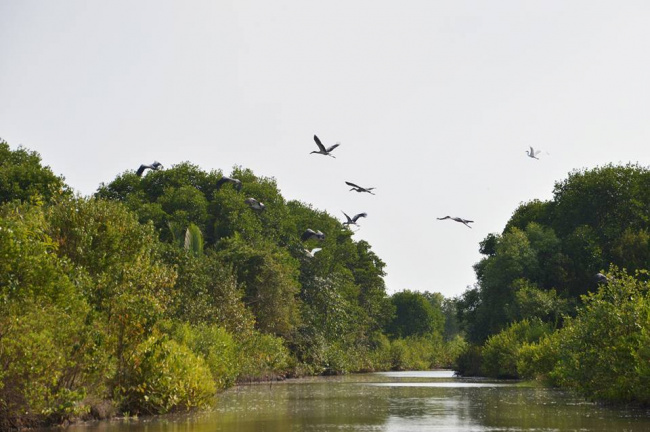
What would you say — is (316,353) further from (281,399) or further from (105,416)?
(105,416)

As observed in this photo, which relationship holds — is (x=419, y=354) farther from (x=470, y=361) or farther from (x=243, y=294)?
(x=243, y=294)

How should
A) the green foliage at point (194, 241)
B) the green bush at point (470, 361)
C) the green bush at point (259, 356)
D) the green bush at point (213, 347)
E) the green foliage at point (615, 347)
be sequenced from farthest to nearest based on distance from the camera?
1. the green bush at point (470, 361)
2. the green foliage at point (194, 241)
3. the green bush at point (259, 356)
4. the green bush at point (213, 347)
5. the green foliage at point (615, 347)

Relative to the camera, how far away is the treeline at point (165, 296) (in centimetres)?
2603

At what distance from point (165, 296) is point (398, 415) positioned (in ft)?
34.0

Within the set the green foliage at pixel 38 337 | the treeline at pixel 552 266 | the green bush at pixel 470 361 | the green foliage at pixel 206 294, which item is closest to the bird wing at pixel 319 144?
the green foliage at pixel 38 337

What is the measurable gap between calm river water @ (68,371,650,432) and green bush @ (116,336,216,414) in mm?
889

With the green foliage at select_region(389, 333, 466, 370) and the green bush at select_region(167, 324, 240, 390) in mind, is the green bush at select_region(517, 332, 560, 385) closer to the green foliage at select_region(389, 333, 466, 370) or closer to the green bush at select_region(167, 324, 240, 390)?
the green bush at select_region(167, 324, 240, 390)

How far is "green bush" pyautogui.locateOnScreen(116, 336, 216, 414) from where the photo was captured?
31.4m

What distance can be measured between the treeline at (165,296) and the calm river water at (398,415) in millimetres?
1919

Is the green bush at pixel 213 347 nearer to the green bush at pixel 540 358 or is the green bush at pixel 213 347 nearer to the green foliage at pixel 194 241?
the green foliage at pixel 194 241

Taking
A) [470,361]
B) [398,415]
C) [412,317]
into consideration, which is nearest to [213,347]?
[398,415]

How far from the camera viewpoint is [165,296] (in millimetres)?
34594

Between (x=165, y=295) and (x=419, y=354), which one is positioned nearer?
(x=165, y=295)

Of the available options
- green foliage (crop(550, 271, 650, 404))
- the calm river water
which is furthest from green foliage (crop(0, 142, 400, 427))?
green foliage (crop(550, 271, 650, 404))
